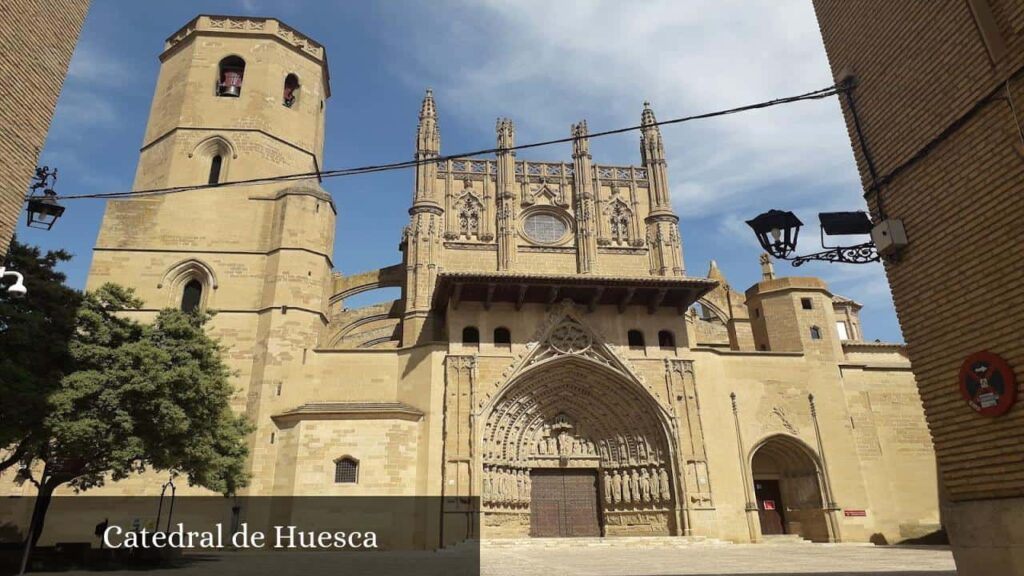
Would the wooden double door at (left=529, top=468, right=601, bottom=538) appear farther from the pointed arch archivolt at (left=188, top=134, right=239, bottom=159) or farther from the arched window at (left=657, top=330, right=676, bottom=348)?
the pointed arch archivolt at (left=188, top=134, right=239, bottom=159)

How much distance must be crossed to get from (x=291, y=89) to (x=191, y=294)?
8993 millimetres

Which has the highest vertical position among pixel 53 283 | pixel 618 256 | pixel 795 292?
pixel 618 256

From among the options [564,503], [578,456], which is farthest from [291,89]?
[564,503]

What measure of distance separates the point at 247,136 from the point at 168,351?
12.2m

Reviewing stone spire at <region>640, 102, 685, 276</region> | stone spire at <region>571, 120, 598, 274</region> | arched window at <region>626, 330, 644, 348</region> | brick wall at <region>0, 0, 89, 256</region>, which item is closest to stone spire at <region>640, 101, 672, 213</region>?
stone spire at <region>640, 102, 685, 276</region>

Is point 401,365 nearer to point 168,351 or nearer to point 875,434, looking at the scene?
point 168,351

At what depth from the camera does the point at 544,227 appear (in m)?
27.5

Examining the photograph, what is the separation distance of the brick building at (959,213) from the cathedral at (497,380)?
13.3m

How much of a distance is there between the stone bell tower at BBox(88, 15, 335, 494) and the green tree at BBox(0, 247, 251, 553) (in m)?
5.51

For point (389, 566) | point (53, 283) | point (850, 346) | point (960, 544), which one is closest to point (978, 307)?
point (960, 544)

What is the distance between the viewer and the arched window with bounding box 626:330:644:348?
2092 centimetres

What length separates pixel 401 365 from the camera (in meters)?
19.8

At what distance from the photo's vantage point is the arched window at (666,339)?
69.2 feet

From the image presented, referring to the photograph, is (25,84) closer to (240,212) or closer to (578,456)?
(240,212)
